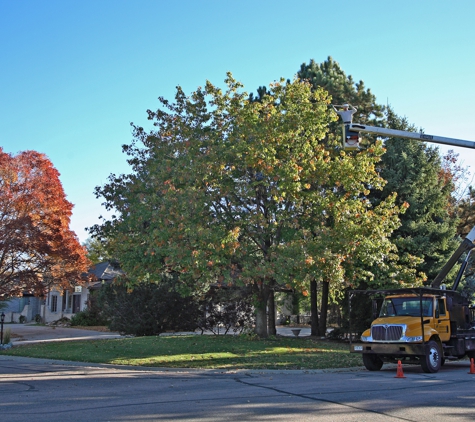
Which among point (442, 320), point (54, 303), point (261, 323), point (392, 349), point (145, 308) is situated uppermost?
point (54, 303)

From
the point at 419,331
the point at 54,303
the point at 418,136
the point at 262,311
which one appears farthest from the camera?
the point at 54,303

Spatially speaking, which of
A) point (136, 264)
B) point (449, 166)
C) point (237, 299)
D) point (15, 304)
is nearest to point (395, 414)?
point (136, 264)

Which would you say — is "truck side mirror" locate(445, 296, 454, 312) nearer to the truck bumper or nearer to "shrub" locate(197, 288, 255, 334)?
the truck bumper

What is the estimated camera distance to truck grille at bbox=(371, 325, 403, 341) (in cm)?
1652

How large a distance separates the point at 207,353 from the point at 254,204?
636 centimetres

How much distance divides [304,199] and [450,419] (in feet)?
44.1

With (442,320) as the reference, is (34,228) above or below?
above

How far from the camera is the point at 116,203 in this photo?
25859mm

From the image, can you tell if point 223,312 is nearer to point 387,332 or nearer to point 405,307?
point 405,307

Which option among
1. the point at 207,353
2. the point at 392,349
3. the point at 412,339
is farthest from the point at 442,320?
the point at 207,353

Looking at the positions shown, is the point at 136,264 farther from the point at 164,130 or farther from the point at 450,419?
the point at 450,419

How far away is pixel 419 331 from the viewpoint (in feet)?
53.7

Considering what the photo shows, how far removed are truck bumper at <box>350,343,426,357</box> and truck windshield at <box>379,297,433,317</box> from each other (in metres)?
1.49

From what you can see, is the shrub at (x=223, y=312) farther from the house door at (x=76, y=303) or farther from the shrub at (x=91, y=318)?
the house door at (x=76, y=303)
